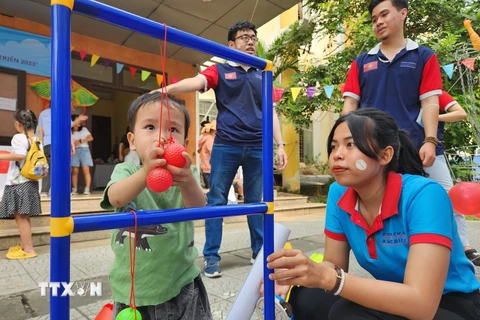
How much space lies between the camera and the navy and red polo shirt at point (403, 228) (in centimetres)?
96

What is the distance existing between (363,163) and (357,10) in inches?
261

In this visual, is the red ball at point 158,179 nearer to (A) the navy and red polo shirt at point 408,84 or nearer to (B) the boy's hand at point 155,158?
(B) the boy's hand at point 155,158

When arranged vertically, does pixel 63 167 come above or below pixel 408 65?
below

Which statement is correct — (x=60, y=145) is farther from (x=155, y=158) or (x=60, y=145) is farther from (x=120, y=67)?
(x=120, y=67)

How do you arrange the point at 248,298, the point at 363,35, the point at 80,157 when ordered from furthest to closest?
the point at 363,35
the point at 80,157
the point at 248,298

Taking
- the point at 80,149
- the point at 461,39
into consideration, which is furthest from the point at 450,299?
the point at 461,39

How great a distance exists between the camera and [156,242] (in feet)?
3.58

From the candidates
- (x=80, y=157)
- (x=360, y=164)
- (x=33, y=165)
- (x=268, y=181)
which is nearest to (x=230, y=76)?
(x=268, y=181)

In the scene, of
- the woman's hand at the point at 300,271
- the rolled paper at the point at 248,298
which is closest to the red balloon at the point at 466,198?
the rolled paper at the point at 248,298

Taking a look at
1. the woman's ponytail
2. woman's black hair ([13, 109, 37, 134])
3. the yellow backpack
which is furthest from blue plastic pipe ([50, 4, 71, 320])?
woman's black hair ([13, 109, 37, 134])

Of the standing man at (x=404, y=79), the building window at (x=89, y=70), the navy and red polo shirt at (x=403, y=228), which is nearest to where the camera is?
the navy and red polo shirt at (x=403, y=228)

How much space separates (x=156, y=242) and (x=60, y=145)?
522mm

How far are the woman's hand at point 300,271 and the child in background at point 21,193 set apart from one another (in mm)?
2647

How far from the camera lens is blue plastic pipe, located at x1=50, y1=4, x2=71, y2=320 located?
66 cm
